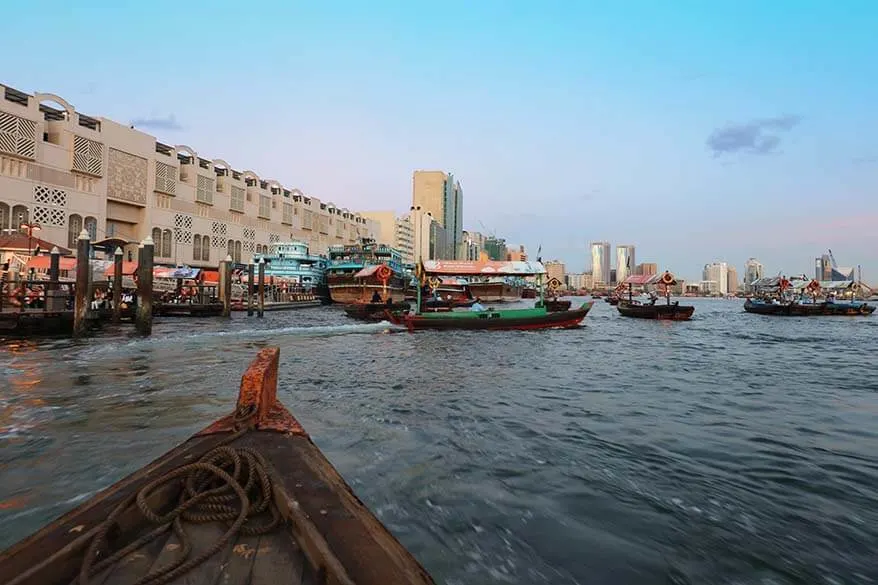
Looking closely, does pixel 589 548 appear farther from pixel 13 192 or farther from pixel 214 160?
pixel 214 160

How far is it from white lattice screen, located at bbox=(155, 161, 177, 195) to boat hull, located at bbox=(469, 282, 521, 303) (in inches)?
1599

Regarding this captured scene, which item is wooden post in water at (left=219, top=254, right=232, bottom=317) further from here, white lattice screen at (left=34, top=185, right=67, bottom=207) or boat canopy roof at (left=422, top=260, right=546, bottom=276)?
white lattice screen at (left=34, top=185, right=67, bottom=207)

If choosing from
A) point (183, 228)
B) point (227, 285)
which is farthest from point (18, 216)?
point (227, 285)

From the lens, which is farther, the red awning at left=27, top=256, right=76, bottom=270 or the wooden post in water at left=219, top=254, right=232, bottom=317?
the wooden post in water at left=219, top=254, right=232, bottom=317

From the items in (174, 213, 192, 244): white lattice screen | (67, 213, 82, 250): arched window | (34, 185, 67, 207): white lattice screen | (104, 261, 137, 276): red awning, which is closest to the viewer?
(104, 261, 137, 276): red awning

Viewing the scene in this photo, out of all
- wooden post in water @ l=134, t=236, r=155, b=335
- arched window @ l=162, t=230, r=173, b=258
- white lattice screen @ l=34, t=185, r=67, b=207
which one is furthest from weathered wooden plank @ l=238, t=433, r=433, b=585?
arched window @ l=162, t=230, r=173, b=258

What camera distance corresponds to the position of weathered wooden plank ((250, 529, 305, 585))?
215 centimetres

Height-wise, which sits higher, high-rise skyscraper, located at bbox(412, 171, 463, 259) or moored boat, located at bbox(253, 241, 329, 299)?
high-rise skyscraper, located at bbox(412, 171, 463, 259)

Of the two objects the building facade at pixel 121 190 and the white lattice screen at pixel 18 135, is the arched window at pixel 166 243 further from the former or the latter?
the white lattice screen at pixel 18 135

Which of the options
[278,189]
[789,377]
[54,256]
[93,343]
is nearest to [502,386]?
[789,377]

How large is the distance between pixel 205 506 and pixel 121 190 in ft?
179

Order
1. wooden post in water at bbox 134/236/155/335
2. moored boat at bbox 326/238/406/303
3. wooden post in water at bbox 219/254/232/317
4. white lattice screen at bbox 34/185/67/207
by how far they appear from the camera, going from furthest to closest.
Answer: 1. moored boat at bbox 326/238/406/303
2. white lattice screen at bbox 34/185/67/207
3. wooden post in water at bbox 219/254/232/317
4. wooden post in water at bbox 134/236/155/335

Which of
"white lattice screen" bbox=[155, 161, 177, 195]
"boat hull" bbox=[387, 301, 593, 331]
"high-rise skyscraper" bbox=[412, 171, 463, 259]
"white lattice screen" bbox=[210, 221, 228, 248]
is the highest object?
"high-rise skyscraper" bbox=[412, 171, 463, 259]

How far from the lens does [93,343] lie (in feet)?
52.9
